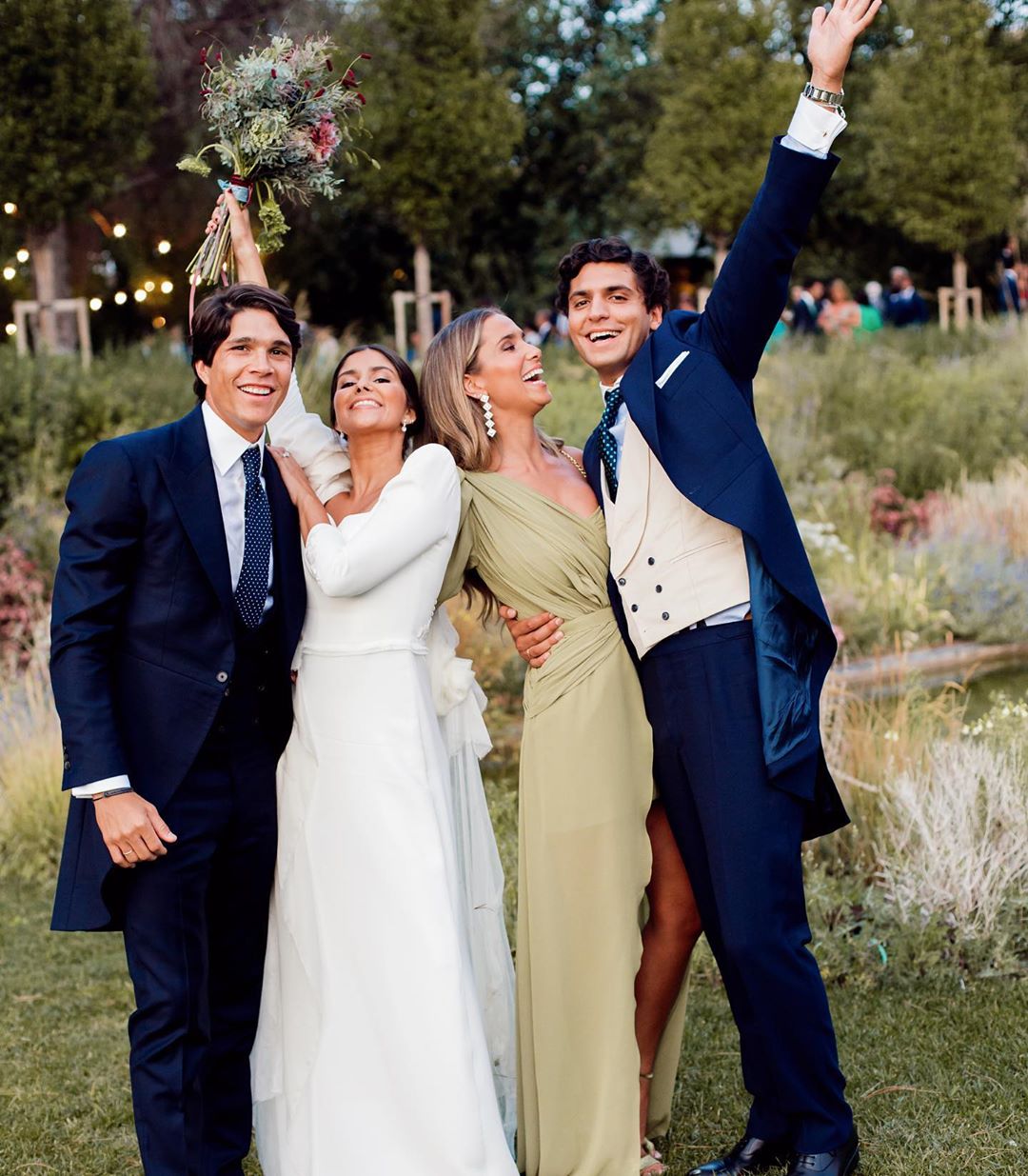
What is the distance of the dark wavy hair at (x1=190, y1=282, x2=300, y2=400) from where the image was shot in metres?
3.46

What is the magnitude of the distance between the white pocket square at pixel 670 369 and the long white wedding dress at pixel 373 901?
56cm

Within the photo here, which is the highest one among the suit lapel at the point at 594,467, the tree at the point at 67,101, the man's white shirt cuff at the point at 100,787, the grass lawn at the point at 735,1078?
the tree at the point at 67,101

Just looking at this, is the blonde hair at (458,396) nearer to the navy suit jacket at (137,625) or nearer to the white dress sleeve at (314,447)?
the white dress sleeve at (314,447)

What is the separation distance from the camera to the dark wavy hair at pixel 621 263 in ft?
12.1

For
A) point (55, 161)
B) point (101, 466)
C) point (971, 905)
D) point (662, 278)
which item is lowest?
point (971, 905)

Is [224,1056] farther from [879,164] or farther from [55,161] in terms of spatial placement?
[879,164]

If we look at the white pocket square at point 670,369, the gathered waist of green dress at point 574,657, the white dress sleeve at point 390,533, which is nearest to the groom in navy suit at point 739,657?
the white pocket square at point 670,369

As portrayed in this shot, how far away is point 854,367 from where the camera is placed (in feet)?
41.1

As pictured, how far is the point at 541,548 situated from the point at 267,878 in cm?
108

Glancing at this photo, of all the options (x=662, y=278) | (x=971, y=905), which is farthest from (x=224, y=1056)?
(x=971, y=905)

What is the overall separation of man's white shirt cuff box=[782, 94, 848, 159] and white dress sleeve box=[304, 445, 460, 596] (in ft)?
3.69

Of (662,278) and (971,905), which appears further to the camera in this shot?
(971,905)

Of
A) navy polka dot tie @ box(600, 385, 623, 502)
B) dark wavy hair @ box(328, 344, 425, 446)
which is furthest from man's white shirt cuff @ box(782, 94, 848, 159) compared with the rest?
dark wavy hair @ box(328, 344, 425, 446)

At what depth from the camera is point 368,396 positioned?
148 inches
